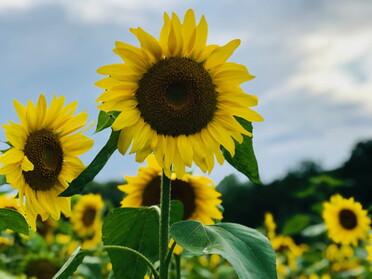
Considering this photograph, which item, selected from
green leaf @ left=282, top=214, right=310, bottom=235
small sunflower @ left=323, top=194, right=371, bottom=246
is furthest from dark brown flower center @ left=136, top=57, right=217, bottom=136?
small sunflower @ left=323, top=194, right=371, bottom=246

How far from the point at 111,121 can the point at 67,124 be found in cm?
26

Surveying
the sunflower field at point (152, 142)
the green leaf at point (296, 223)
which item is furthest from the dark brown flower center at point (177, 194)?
the green leaf at point (296, 223)

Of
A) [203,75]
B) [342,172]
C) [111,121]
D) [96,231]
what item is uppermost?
[203,75]

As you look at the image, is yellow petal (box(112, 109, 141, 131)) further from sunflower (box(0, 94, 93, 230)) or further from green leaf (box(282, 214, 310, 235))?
green leaf (box(282, 214, 310, 235))

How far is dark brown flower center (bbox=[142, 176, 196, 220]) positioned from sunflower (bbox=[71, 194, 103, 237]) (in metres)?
2.89

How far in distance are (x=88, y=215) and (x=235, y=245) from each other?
4348mm

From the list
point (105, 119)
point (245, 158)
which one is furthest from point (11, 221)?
point (245, 158)

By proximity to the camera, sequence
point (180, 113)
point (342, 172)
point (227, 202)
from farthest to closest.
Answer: point (227, 202)
point (342, 172)
point (180, 113)

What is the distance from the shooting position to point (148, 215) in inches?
78.0

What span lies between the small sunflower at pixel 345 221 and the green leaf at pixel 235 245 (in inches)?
181

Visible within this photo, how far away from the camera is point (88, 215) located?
5770 mm

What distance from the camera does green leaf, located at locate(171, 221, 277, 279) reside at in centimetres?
153

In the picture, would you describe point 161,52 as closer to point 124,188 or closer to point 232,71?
point 232,71

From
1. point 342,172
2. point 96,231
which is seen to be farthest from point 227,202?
point 96,231
